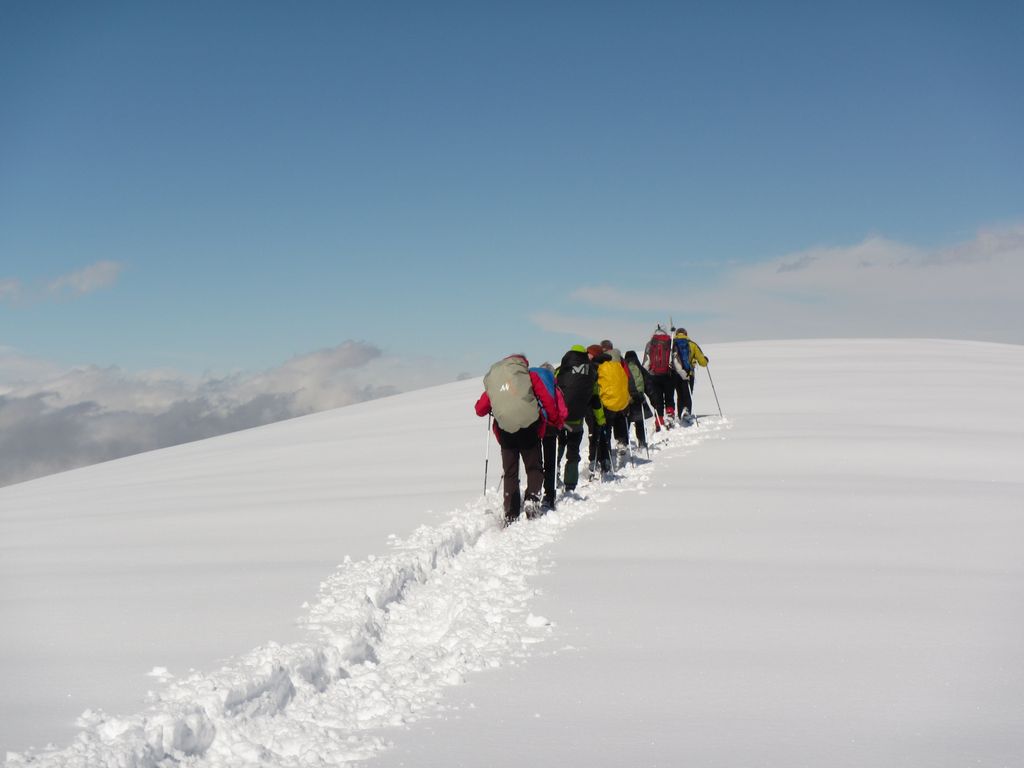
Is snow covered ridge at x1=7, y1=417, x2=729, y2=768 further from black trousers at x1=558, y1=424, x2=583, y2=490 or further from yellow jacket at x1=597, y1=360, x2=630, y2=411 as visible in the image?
yellow jacket at x1=597, y1=360, x2=630, y2=411

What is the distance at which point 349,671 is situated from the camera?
428 centimetres

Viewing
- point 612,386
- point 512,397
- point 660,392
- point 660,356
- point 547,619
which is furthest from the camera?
point 660,392

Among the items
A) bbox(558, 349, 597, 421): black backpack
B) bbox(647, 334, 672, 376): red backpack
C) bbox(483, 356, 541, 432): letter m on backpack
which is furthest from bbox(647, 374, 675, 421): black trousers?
bbox(483, 356, 541, 432): letter m on backpack

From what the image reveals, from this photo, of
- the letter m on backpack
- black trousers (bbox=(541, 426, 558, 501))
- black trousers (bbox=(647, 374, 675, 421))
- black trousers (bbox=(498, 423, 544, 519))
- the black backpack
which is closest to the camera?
the letter m on backpack

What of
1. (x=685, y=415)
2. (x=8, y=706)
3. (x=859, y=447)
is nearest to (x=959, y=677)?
(x=8, y=706)

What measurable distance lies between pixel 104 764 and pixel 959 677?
12.6 feet

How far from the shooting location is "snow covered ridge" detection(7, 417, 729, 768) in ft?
10.9

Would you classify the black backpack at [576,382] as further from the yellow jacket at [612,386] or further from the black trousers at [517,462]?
the black trousers at [517,462]

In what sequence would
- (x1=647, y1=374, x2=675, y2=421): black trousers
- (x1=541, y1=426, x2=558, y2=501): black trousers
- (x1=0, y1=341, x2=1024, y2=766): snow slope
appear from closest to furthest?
(x1=0, y1=341, x2=1024, y2=766): snow slope, (x1=541, y1=426, x2=558, y2=501): black trousers, (x1=647, y1=374, x2=675, y2=421): black trousers

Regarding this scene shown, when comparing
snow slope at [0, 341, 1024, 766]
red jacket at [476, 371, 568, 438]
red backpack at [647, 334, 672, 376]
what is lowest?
snow slope at [0, 341, 1024, 766]

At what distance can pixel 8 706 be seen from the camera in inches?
145

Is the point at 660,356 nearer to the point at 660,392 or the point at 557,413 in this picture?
the point at 660,392

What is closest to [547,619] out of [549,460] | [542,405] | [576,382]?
[542,405]

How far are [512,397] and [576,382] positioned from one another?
1496 mm
